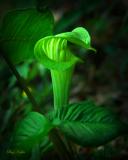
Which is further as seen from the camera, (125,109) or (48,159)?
(125,109)

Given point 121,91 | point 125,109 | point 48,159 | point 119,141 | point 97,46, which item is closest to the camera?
point 48,159

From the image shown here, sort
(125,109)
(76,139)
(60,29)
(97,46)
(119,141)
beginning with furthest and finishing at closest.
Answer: (97,46)
(60,29)
(125,109)
(119,141)
(76,139)

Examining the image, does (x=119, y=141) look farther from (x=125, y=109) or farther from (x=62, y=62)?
(x=62, y=62)

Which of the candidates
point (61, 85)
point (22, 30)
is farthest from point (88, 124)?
point (22, 30)

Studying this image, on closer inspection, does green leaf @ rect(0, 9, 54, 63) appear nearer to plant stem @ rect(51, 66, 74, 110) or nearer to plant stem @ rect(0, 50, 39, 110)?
plant stem @ rect(0, 50, 39, 110)

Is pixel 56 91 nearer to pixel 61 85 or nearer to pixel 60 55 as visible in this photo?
pixel 61 85

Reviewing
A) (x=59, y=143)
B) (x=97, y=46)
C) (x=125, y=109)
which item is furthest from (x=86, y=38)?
(x=97, y=46)
